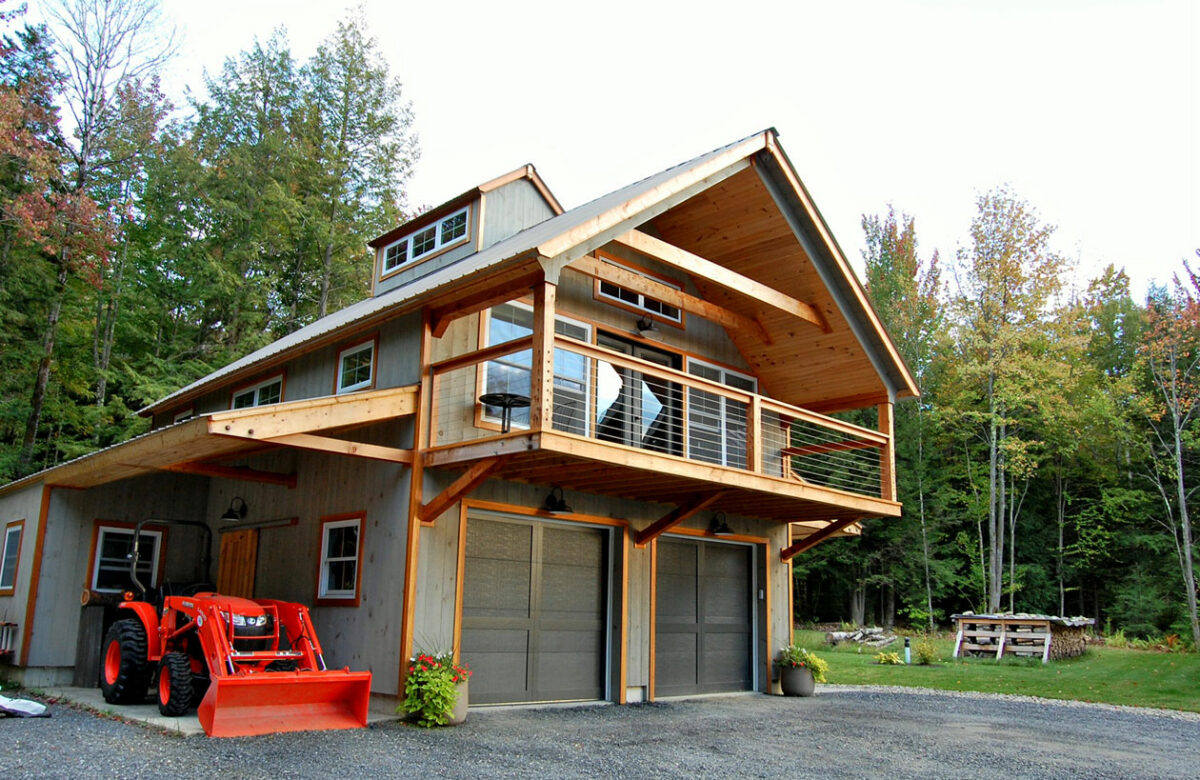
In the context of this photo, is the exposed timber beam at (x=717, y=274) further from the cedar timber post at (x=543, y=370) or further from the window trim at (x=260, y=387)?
the window trim at (x=260, y=387)

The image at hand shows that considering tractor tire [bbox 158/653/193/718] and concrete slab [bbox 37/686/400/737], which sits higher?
tractor tire [bbox 158/653/193/718]

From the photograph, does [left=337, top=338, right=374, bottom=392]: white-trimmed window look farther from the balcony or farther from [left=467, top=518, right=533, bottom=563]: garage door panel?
[left=467, top=518, right=533, bottom=563]: garage door panel

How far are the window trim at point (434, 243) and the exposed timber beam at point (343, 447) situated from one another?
446 centimetres

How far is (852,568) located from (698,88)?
736 inches

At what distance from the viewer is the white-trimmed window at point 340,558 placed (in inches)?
372

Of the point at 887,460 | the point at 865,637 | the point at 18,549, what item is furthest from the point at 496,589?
the point at 865,637

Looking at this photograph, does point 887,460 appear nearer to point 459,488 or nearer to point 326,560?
point 459,488

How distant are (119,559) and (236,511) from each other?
1959 millimetres

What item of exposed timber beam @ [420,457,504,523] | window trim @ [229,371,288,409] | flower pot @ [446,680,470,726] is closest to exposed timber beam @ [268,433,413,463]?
exposed timber beam @ [420,457,504,523]

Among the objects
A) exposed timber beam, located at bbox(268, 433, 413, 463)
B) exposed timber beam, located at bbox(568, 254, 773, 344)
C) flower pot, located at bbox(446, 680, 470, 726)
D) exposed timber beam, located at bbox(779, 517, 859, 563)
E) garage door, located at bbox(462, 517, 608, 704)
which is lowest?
flower pot, located at bbox(446, 680, 470, 726)

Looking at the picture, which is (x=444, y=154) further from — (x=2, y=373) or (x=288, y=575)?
(x=288, y=575)

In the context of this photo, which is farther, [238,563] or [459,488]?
[238,563]

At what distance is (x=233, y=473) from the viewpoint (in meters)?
10.1

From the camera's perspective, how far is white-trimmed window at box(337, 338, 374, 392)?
10344 millimetres
